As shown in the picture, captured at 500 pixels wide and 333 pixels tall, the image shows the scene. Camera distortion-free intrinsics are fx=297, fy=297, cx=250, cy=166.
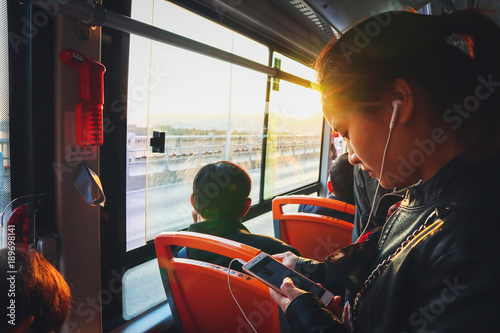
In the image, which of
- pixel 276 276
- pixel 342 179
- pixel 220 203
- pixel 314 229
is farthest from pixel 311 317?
pixel 342 179

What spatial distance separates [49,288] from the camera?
0.82 meters

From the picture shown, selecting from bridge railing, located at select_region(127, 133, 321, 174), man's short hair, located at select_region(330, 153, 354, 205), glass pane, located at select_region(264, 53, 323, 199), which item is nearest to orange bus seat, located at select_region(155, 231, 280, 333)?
bridge railing, located at select_region(127, 133, 321, 174)

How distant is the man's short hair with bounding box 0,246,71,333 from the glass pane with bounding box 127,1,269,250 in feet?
2.74

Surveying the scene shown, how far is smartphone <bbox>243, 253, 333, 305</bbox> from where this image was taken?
3.05 ft

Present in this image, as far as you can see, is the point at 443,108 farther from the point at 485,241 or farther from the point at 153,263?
the point at 153,263

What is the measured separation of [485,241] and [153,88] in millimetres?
1595

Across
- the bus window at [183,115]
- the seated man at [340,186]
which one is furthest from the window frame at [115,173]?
the seated man at [340,186]

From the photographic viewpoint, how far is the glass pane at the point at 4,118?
1.08m

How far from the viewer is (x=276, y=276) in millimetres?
971

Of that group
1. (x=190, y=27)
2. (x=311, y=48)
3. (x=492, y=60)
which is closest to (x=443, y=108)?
(x=492, y=60)

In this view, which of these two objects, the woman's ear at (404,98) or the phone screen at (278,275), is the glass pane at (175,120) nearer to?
the phone screen at (278,275)

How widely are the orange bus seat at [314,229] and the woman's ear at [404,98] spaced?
1.37m

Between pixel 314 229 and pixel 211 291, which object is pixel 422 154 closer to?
pixel 211 291

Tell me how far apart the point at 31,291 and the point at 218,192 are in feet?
2.85
